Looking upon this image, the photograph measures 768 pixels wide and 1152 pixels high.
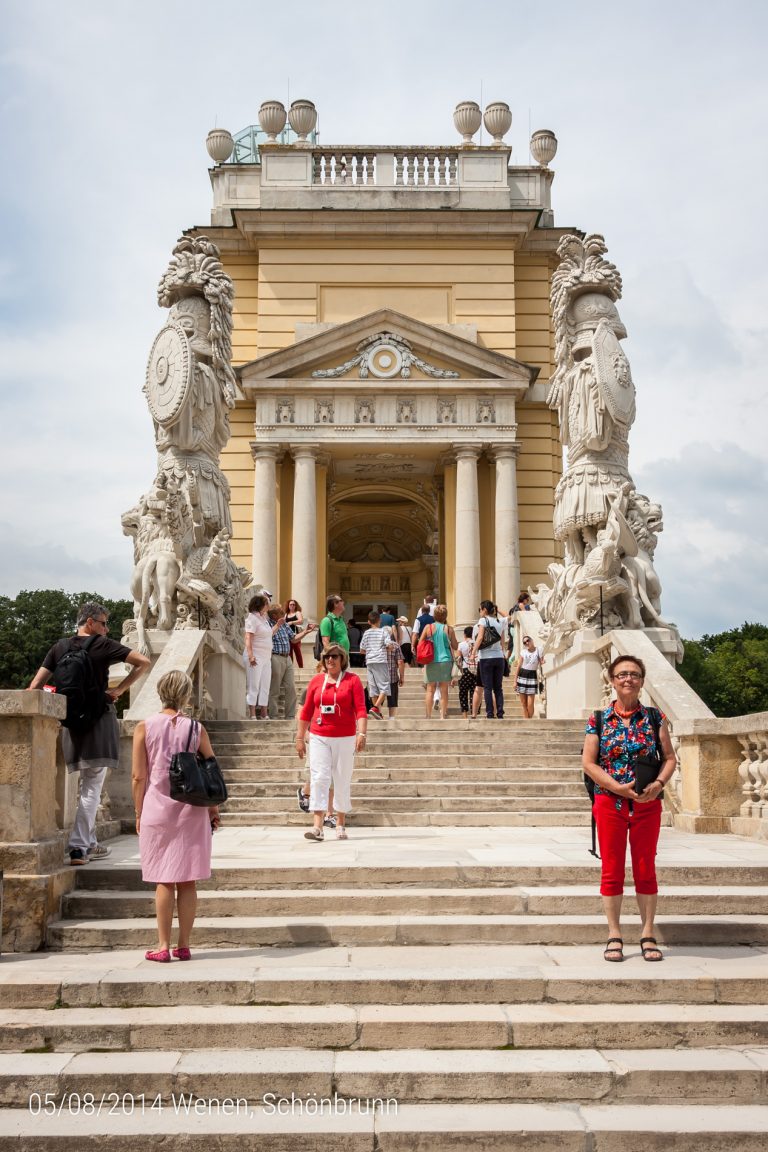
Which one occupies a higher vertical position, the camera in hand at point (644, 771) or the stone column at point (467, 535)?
the stone column at point (467, 535)

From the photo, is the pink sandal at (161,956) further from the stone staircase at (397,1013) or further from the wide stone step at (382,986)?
the wide stone step at (382,986)

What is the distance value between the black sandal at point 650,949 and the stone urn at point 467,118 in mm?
28869

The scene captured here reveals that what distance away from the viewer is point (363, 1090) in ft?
15.6

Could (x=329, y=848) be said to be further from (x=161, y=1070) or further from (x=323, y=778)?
(x=161, y=1070)

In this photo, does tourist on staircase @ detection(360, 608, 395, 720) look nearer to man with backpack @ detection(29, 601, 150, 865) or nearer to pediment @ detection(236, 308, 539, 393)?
man with backpack @ detection(29, 601, 150, 865)

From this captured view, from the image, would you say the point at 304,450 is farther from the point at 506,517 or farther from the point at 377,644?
the point at 377,644

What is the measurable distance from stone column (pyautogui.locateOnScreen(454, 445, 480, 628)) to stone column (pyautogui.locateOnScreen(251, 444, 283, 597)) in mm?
4539

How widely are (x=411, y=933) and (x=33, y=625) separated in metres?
50.4

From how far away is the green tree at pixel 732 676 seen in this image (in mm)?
52531

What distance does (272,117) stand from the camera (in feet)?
105

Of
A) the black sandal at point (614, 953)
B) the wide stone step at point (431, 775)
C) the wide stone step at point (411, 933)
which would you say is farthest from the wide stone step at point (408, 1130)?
the wide stone step at point (431, 775)

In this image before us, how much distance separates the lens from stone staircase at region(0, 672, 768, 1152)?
14.9 ft

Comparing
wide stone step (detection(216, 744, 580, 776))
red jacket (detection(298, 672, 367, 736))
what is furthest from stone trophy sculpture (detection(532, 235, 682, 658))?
red jacket (detection(298, 672, 367, 736))

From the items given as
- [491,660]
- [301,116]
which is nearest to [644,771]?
[491,660]
